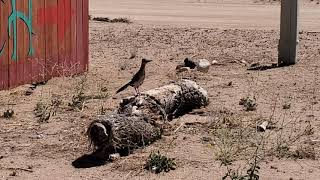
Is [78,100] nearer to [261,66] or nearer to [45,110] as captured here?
[45,110]

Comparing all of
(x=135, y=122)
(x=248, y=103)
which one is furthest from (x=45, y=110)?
(x=248, y=103)

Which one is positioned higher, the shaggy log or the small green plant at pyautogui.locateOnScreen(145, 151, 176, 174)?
the shaggy log

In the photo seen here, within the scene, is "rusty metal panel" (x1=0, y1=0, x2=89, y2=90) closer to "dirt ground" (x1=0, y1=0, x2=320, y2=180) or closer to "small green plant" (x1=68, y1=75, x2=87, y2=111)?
"dirt ground" (x1=0, y1=0, x2=320, y2=180)

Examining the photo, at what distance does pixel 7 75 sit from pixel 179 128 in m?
3.79

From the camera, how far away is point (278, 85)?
12.5m

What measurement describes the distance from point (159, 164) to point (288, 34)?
851 cm

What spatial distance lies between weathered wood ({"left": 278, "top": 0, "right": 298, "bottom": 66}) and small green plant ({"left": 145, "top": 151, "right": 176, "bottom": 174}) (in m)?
8.06

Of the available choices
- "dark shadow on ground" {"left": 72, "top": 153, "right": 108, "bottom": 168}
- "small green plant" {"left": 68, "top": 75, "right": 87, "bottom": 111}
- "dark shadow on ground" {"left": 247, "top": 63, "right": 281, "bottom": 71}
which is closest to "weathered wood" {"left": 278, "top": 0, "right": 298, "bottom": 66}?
"dark shadow on ground" {"left": 247, "top": 63, "right": 281, "bottom": 71}

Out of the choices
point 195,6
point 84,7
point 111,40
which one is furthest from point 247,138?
point 195,6

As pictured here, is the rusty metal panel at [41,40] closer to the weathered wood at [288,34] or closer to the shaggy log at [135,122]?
the shaggy log at [135,122]

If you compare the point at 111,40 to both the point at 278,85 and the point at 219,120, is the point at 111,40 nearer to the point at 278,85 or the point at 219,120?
the point at 278,85

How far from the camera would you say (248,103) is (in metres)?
10.4

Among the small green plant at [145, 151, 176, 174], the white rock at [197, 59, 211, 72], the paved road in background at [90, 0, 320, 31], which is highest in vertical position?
the paved road in background at [90, 0, 320, 31]

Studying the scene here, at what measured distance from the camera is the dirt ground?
7461 millimetres
